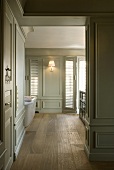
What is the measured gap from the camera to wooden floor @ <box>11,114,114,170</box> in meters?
3.46

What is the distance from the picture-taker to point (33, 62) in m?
9.34

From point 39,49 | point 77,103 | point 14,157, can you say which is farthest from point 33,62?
point 14,157

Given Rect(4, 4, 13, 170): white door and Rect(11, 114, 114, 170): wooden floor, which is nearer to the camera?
Rect(4, 4, 13, 170): white door

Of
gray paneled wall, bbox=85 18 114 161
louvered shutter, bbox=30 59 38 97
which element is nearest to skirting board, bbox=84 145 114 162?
gray paneled wall, bbox=85 18 114 161

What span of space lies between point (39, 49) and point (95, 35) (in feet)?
19.0

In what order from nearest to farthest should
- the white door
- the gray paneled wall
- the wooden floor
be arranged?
the white door → the wooden floor → the gray paneled wall

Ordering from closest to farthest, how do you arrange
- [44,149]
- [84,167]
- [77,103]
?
[84,167] → [44,149] → [77,103]

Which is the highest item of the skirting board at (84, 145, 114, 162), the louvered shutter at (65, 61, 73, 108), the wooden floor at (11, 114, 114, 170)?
the louvered shutter at (65, 61, 73, 108)

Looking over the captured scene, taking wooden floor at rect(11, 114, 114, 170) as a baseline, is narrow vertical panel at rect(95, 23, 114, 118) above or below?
above

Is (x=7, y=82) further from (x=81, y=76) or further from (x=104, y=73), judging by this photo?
(x=81, y=76)

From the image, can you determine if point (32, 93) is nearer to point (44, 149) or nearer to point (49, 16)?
point (44, 149)

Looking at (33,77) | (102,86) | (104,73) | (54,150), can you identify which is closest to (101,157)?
(54,150)

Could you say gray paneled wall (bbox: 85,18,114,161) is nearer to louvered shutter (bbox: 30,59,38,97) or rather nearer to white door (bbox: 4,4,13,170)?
white door (bbox: 4,4,13,170)

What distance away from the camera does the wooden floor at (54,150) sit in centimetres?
346
